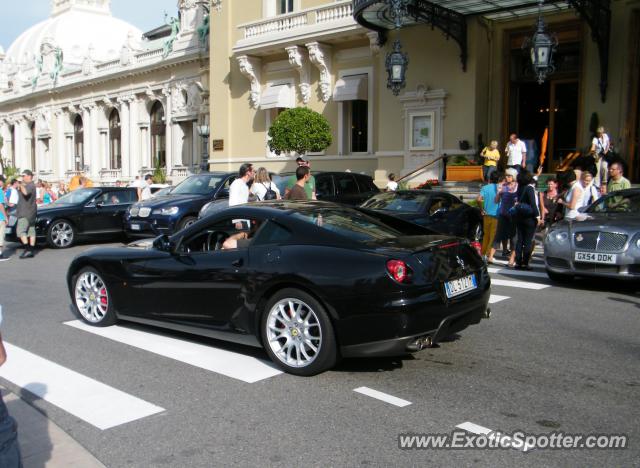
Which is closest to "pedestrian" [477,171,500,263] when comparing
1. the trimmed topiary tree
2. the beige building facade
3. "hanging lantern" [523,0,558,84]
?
"hanging lantern" [523,0,558,84]

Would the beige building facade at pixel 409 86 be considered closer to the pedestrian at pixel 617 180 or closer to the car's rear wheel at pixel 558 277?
the pedestrian at pixel 617 180

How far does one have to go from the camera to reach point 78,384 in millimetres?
5219

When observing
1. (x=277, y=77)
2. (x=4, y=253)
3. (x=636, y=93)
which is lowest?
(x=4, y=253)

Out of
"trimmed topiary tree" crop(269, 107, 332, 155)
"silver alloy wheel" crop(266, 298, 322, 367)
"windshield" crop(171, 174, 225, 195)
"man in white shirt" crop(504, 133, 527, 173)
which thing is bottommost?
"silver alloy wheel" crop(266, 298, 322, 367)

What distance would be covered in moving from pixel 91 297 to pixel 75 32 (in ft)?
211

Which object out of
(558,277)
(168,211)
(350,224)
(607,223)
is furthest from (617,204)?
(168,211)

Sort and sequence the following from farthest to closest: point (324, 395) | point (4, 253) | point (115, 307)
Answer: point (4, 253) → point (115, 307) → point (324, 395)

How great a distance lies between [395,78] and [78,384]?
1614 cm

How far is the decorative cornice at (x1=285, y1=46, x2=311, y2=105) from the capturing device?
85.8 feet

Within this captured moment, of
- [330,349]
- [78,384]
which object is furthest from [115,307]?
[330,349]

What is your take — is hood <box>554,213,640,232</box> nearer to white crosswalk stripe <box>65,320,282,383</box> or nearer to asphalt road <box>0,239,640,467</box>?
asphalt road <box>0,239,640,467</box>

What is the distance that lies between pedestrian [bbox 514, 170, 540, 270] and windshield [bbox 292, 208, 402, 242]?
562 cm

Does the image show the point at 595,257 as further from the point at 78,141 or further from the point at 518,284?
the point at 78,141

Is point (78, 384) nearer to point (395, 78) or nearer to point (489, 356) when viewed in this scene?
point (489, 356)
